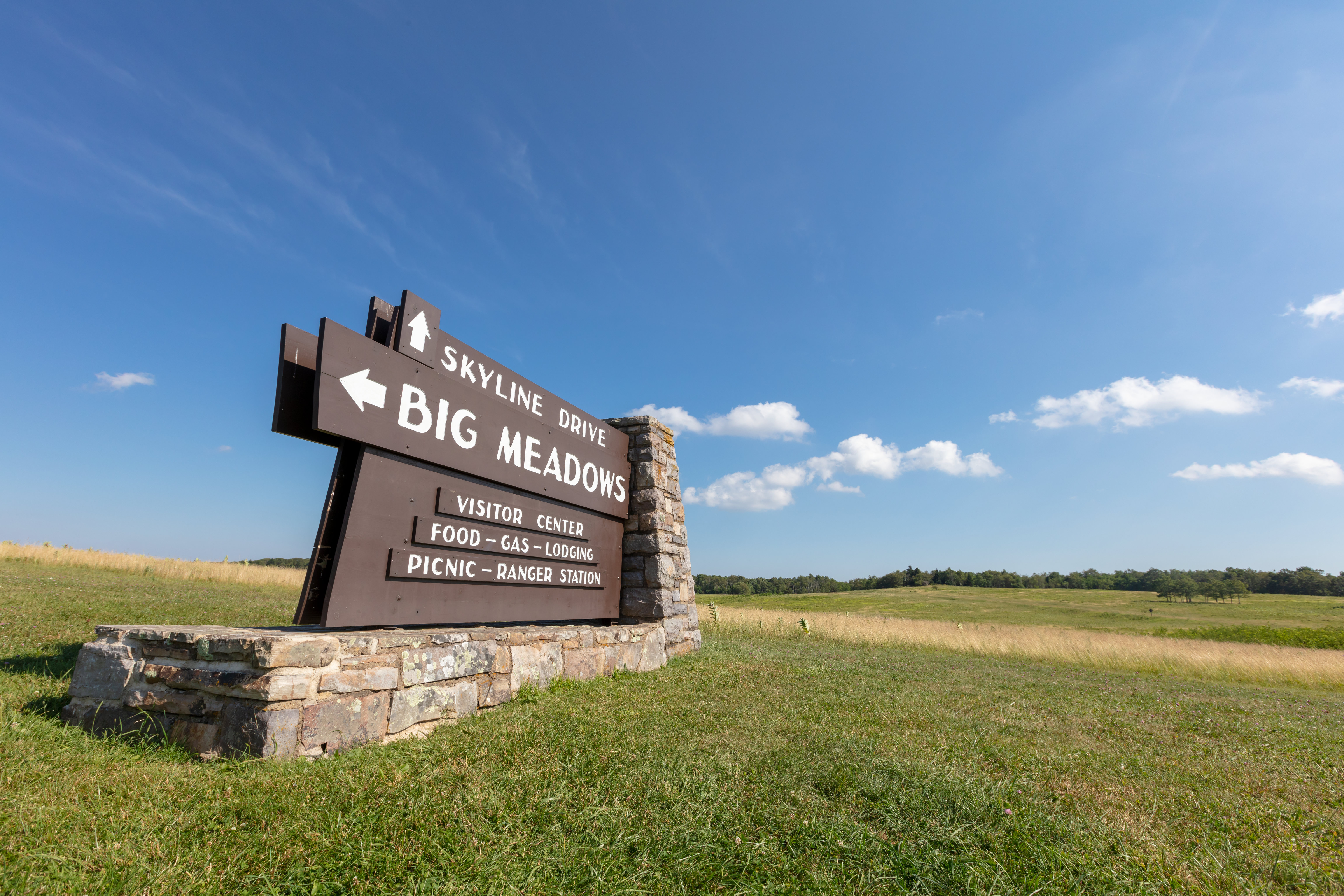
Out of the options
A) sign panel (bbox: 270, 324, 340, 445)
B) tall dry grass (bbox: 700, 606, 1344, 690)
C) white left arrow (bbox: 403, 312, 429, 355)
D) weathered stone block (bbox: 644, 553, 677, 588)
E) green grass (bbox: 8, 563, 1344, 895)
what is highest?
white left arrow (bbox: 403, 312, 429, 355)

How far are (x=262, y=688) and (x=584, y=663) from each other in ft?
10.6

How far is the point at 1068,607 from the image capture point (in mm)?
47688

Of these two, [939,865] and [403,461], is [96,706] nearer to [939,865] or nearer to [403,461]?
[403,461]

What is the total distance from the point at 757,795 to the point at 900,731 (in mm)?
2220

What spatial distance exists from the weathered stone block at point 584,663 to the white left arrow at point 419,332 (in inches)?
131

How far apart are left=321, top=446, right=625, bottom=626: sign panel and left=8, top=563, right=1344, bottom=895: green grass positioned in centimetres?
100

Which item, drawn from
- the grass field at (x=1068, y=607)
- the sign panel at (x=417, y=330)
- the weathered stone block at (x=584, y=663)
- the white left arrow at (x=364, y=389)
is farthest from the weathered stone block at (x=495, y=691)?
the grass field at (x=1068, y=607)

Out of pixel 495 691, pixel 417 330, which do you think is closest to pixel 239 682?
pixel 495 691

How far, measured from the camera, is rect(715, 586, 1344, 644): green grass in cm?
3809

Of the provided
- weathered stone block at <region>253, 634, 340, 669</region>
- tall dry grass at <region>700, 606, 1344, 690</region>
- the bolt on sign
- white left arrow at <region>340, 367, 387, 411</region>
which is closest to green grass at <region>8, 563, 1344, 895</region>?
weathered stone block at <region>253, 634, 340, 669</region>

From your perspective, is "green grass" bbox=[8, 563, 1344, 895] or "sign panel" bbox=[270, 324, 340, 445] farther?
"sign panel" bbox=[270, 324, 340, 445]

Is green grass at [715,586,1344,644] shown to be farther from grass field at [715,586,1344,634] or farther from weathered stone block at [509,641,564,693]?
weathered stone block at [509,641,564,693]

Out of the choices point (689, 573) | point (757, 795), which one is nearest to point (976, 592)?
point (689, 573)

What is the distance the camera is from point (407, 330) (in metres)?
4.67
